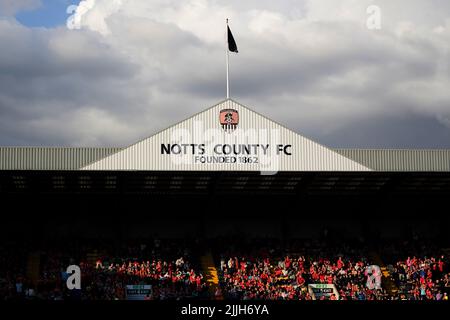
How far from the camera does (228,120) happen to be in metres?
46.9

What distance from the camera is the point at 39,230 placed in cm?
5500

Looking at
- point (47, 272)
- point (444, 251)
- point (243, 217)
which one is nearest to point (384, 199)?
point (444, 251)

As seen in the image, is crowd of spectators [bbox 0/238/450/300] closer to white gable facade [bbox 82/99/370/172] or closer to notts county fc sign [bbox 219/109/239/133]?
white gable facade [bbox 82/99/370/172]

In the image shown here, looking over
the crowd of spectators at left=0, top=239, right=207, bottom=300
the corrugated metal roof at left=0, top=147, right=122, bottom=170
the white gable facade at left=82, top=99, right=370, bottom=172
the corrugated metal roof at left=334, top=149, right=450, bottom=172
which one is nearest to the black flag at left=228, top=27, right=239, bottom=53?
the white gable facade at left=82, top=99, right=370, bottom=172

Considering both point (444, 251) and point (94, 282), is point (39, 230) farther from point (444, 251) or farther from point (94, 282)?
point (444, 251)

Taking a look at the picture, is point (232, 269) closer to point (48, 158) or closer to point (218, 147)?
point (218, 147)

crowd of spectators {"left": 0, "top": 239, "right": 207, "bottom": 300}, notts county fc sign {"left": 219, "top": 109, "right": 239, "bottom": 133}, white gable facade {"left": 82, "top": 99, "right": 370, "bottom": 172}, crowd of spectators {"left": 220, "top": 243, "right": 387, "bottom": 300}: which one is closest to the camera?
crowd of spectators {"left": 0, "top": 239, "right": 207, "bottom": 300}

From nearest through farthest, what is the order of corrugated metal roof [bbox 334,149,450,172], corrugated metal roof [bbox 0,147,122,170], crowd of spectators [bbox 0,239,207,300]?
crowd of spectators [bbox 0,239,207,300]
corrugated metal roof [bbox 0,147,122,170]
corrugated metal roof [bbox 334,149,450,172]

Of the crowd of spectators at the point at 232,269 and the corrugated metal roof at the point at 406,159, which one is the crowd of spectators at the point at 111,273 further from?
the corrugated metal roof at the point at 406,159

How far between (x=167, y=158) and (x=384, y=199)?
56.3ft

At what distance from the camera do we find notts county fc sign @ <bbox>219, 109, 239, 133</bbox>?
46897 millimetres

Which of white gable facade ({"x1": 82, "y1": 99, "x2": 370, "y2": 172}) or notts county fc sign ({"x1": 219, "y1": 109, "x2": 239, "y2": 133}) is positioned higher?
notts county fc sign ({"x1": 219, "y1": 109, "x2": 239, "y2": 133})
